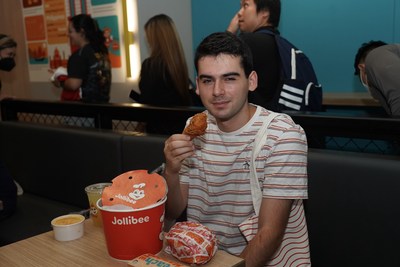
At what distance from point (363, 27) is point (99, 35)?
2132 mm

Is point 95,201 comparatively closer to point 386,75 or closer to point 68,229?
point 68,229

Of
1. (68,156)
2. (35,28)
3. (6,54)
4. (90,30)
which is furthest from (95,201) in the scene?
(35,28)

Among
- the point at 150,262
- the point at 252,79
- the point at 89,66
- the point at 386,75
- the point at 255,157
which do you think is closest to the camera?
the point at 150,262

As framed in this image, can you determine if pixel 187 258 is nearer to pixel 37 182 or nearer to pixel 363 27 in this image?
pixel 37 182

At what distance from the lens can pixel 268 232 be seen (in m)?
1.28

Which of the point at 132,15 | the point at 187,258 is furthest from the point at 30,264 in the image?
the point at 132,15

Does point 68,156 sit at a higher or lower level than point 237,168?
lower

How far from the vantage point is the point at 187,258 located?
3.38ft

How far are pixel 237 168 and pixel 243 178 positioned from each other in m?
0.04

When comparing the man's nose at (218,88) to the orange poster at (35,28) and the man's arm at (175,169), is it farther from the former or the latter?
the orange poster at (35,28)

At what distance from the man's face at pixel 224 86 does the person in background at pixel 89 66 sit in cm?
202

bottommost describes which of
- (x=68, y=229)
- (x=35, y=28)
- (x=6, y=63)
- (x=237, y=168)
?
(x=68, y=229)

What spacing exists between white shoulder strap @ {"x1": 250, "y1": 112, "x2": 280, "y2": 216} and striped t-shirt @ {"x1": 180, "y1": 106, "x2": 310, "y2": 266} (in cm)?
1

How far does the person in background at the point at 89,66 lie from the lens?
10.8 ft
